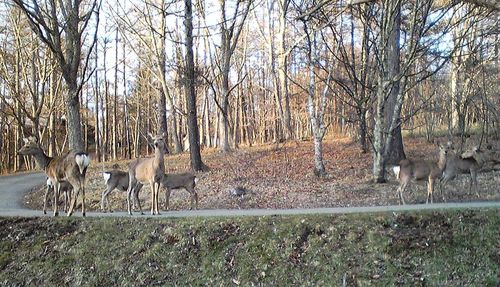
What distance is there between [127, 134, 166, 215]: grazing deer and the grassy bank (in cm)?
281

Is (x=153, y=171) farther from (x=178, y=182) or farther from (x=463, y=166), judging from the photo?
(x=463, y=166)

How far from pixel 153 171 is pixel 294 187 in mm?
6091

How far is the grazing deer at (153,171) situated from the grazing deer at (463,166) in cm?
824

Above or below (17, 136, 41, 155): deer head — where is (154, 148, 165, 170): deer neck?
below

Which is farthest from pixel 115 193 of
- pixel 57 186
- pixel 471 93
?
pixel 471 93

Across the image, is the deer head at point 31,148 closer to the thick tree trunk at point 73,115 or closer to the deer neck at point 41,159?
the deer neck at point 41,159

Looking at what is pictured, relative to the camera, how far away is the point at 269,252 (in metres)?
9.06

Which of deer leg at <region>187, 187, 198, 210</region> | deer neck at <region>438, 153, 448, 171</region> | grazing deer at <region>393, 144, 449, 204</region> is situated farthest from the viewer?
deer leg at <region>187, 187, 198, 210</region>

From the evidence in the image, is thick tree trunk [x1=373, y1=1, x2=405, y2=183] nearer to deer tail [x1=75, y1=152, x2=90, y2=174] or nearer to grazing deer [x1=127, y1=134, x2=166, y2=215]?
grazing deer [x1=127, y1=134, x2=166, y2=215]

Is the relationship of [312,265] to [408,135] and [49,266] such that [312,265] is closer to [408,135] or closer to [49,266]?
[49,266]

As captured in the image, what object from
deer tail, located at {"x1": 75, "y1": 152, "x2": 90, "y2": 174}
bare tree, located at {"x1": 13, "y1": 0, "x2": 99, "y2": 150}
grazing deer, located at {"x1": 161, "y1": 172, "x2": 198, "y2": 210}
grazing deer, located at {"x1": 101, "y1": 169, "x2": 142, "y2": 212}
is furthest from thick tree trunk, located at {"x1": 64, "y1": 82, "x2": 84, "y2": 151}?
deer tail, located at {"x1": 75, "y1": 152, "x2": 90, "y2": 174}

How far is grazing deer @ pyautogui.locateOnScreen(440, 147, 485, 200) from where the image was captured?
49.7 feet

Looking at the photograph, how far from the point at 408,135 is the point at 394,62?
14818 millimetres

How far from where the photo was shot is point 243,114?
180 feet
